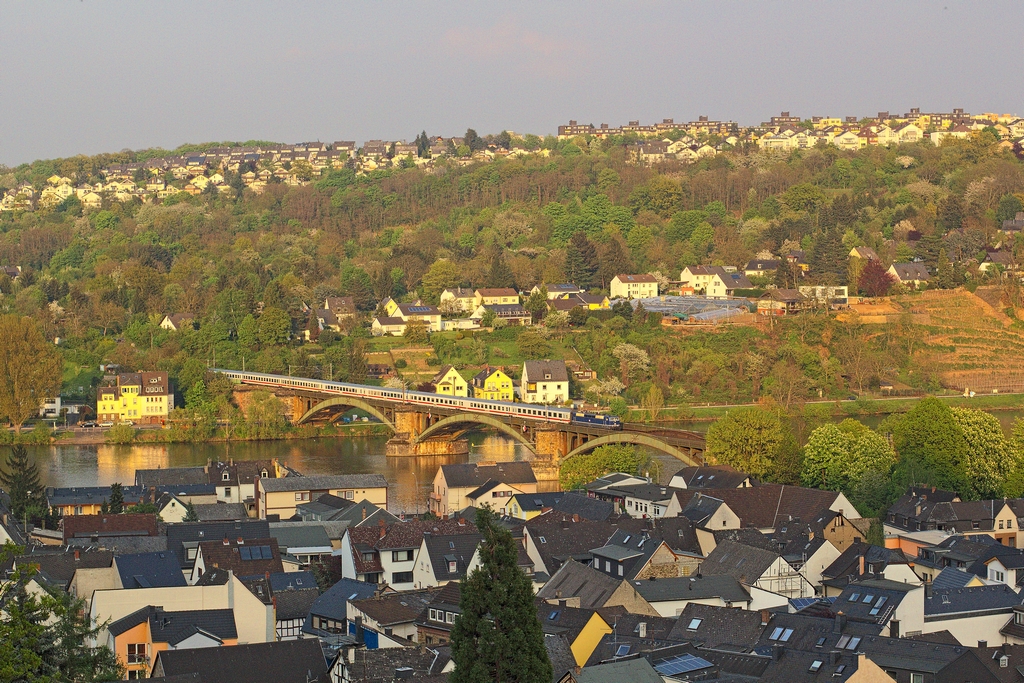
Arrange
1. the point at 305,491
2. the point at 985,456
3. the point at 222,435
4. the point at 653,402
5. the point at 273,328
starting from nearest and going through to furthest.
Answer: the point at 305,491
the point at 985,456
the point at 222,435
the point at 653,402
the point at 273,328

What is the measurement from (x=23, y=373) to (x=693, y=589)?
37641 millimetres

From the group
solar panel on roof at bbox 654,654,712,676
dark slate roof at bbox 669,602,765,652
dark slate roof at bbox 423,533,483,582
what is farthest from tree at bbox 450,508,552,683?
dark slate roof at bbox 423,533,483,582

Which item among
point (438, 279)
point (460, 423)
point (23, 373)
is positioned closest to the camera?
point (460, 423)

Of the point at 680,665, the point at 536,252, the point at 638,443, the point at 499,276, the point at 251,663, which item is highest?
the point at 251,663

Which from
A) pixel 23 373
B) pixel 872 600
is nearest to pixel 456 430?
pixel 23 373

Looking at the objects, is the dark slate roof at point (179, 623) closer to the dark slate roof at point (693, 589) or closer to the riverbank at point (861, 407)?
the dark slate roof at point (693, 589)

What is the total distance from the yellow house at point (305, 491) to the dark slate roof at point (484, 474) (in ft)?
5.57

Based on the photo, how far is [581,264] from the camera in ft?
250

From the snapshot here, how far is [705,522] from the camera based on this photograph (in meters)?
28.0

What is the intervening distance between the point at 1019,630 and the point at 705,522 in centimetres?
816

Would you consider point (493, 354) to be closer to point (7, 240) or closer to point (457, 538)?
point (457, 538)

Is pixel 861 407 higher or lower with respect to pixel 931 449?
lower

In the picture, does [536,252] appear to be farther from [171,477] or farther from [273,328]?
[171,477]

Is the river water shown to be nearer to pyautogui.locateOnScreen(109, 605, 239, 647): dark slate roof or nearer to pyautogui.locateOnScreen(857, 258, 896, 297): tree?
pyautogui.locateOnScreen(857, 258, 896, 297): tree
